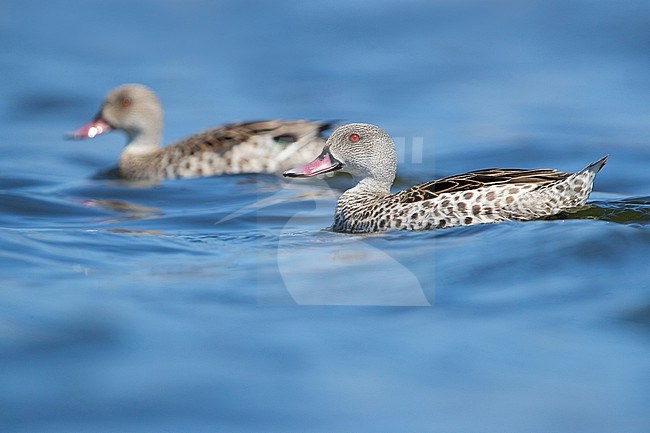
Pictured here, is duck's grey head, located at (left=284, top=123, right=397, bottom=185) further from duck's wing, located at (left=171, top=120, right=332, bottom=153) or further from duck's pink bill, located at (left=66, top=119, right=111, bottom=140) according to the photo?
duck's pink bill, located at (left=66, top=119, right=111, bottom=140)

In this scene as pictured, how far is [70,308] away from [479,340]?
2.46 m

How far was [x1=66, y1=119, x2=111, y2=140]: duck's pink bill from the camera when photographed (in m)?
13.9

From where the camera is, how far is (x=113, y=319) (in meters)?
7.90

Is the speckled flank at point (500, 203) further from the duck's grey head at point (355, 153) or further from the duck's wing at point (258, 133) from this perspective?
the duck's wing at point (258, 133)

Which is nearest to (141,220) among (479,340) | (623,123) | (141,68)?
(479,340)

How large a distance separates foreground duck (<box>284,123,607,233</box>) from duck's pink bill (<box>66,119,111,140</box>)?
14.6 ft

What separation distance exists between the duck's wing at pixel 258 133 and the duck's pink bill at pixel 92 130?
4.41ft

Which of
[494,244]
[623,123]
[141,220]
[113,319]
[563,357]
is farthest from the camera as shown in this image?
[623,123]

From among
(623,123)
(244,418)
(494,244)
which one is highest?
(623,123)

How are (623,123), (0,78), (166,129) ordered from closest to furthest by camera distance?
(623,123) < (166,129) < (0,78)

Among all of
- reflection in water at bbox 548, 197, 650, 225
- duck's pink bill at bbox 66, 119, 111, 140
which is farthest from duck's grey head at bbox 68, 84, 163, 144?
reflection in water at bbox 548, 197, 650, 225

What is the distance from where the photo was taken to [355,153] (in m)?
10.0

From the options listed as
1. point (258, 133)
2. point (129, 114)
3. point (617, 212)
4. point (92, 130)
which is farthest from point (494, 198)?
point (92, 130)

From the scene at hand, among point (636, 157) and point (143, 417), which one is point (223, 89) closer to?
point (636, 157)
